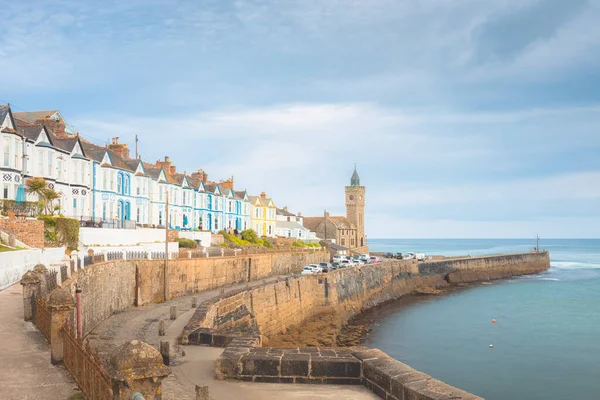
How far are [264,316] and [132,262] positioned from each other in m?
8.63

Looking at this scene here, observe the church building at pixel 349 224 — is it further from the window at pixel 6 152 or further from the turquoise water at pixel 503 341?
the window at pixel 6 152

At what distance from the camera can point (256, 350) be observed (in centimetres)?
1209

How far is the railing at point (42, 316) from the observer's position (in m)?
12.0

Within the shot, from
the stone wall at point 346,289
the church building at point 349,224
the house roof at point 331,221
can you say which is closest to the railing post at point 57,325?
the stone wall at point 346,289

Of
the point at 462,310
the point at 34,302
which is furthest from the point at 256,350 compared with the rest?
the point at 462,310

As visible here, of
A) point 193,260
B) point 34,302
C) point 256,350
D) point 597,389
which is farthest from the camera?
point 193,260

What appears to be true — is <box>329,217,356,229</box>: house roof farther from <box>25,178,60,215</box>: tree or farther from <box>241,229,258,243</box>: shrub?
<box>25,178,60,215</box>: tree

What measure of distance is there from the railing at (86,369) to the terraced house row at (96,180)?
24.0 metres

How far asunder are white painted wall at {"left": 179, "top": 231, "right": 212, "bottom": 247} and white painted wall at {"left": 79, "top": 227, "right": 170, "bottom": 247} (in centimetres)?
716

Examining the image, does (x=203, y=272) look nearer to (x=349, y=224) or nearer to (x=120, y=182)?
(x=120, y=182)

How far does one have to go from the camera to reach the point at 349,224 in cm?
10425

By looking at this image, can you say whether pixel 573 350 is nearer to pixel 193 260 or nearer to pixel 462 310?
pixel 462 310

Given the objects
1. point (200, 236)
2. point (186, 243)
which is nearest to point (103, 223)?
point (186, 243)

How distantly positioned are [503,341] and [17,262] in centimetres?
3009
